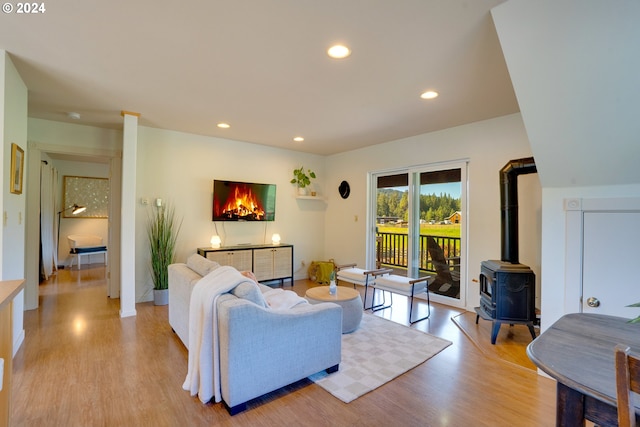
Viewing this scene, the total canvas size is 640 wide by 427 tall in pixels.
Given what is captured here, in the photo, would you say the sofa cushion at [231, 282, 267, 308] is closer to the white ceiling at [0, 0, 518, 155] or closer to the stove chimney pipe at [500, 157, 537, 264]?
the white ceiling at [0, 0, 518, 155]

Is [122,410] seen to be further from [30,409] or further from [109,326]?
[109,326]

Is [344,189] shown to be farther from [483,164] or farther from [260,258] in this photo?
[483,164]

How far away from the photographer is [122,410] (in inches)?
77.9

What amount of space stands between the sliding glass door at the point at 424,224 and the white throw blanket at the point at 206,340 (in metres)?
3.34

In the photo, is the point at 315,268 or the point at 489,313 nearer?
the point at 489,313

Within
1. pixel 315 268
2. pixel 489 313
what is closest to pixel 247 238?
pixel 315 268

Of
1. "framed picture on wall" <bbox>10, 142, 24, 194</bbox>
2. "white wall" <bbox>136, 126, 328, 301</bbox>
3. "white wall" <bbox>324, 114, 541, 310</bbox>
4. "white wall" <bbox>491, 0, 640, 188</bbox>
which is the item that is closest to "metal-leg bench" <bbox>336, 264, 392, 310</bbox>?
"white wall" <bbox>324, 114, 541, 310</bbox>

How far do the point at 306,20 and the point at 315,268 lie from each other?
457 centimetres

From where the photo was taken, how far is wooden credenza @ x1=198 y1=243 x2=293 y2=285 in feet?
15.4

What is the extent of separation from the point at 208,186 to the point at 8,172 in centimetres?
258

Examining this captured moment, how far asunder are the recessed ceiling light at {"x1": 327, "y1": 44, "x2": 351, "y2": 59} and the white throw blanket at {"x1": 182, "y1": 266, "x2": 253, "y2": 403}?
5.94 ft

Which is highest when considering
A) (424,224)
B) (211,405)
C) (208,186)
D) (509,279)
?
(208,186)

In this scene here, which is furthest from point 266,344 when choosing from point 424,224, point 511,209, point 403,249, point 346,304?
point 403,249

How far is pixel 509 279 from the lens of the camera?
2973mm
